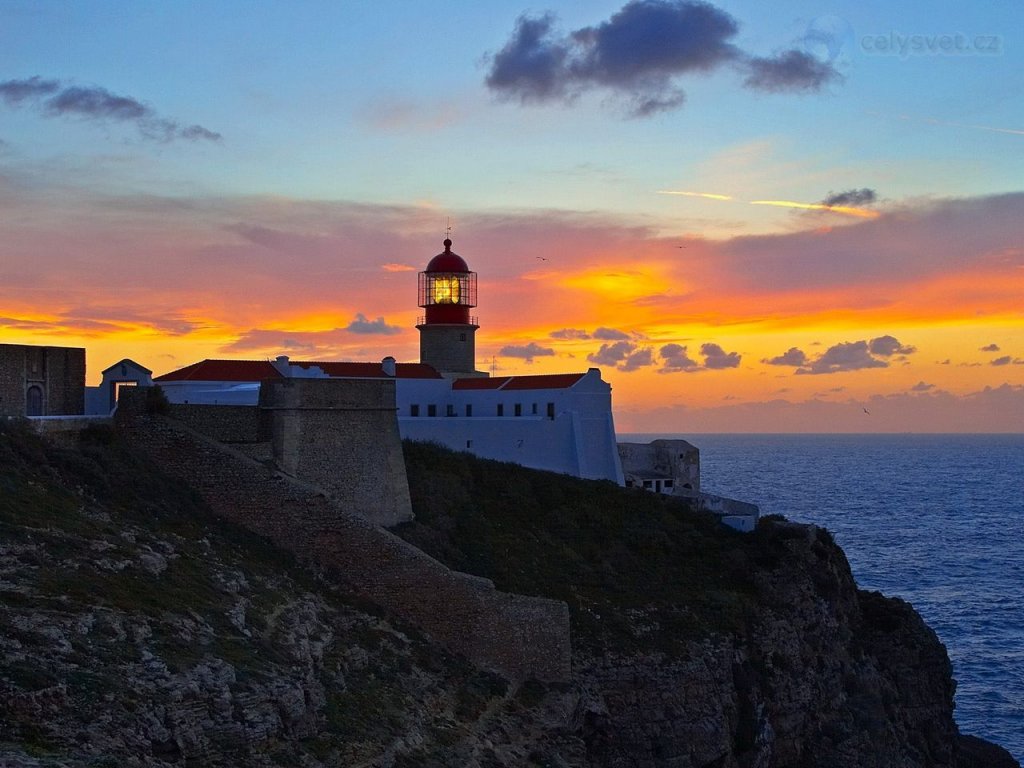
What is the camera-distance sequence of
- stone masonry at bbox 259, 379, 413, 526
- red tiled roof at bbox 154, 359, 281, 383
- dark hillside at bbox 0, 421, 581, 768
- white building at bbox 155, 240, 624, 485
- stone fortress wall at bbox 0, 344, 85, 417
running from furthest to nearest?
1. white building at bbox 155, 240, 624, 485
2. red tiled roof at bbox 154, 359, 281, 383
3. stone masonry at bbox 259, 379, 413, 526
4. stone fortress wall at bbox 0, 344, 85, 417
5. dark hillside at bbox 0, 421, 581, 768

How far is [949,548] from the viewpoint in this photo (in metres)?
75.6

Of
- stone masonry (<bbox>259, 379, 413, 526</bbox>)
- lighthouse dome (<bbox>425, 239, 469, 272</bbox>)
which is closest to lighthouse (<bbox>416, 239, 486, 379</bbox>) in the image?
lighthouse dome (<bbox>425, 239, 469, 272</bbox>)

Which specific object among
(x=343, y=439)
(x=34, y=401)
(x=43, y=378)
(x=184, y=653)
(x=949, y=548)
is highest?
(x=43, y=378)

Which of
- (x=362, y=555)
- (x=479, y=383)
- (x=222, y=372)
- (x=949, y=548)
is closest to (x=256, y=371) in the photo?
(x=222, y=372)

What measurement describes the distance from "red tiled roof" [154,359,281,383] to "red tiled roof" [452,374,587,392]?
8732mm

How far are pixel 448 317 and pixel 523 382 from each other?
555 centimetres

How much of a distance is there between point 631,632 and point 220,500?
1184 cm

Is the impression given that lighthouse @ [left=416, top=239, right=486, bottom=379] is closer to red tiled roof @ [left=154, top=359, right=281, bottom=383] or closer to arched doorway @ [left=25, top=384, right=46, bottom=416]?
red tiled roof @ [left=154, top=359, right=281, bottom=383]

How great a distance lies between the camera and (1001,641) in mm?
50875

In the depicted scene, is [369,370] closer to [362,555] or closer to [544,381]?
[544,381]

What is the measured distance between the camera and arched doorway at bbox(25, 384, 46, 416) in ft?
101

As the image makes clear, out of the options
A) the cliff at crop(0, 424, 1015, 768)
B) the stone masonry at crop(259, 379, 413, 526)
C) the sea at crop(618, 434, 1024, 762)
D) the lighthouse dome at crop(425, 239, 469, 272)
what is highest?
the lighthouse dome at crop(425, 239, 469, 272)

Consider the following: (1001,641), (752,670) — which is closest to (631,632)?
(752,670)

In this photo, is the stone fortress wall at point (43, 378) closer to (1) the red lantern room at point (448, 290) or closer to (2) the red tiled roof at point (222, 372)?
(2) the red tiled roof at point (222, 372)
